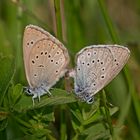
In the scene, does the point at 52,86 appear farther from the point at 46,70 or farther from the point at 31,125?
the point at 31,125

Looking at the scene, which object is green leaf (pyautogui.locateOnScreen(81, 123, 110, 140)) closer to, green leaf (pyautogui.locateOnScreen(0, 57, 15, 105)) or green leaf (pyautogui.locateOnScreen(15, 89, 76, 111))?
green leaf (pyautogui.locateOnScreen(15, 89, 76, 111))

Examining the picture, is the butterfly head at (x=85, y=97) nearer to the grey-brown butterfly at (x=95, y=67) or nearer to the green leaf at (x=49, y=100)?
the grey-brown butterfly at (x=95, y=67)

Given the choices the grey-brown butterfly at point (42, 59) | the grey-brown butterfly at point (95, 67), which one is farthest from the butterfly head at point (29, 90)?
the grey-brown butterfly at point (95, 67)

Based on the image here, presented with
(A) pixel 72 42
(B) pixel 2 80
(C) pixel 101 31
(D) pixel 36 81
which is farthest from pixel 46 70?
(C) pixel 101 31

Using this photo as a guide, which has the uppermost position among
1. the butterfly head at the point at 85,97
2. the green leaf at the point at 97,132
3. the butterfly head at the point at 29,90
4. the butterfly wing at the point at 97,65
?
the butterfly wing at the point at 97,65

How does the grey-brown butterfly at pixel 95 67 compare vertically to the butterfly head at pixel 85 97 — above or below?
above

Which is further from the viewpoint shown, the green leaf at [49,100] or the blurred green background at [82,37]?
the blurred green background at [82,37]

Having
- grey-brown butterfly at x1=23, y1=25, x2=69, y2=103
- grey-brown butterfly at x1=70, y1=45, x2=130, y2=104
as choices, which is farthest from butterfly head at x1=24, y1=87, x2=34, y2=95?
grey-brown butterfly at x1=70, y1=45, x2=130, y2=104
